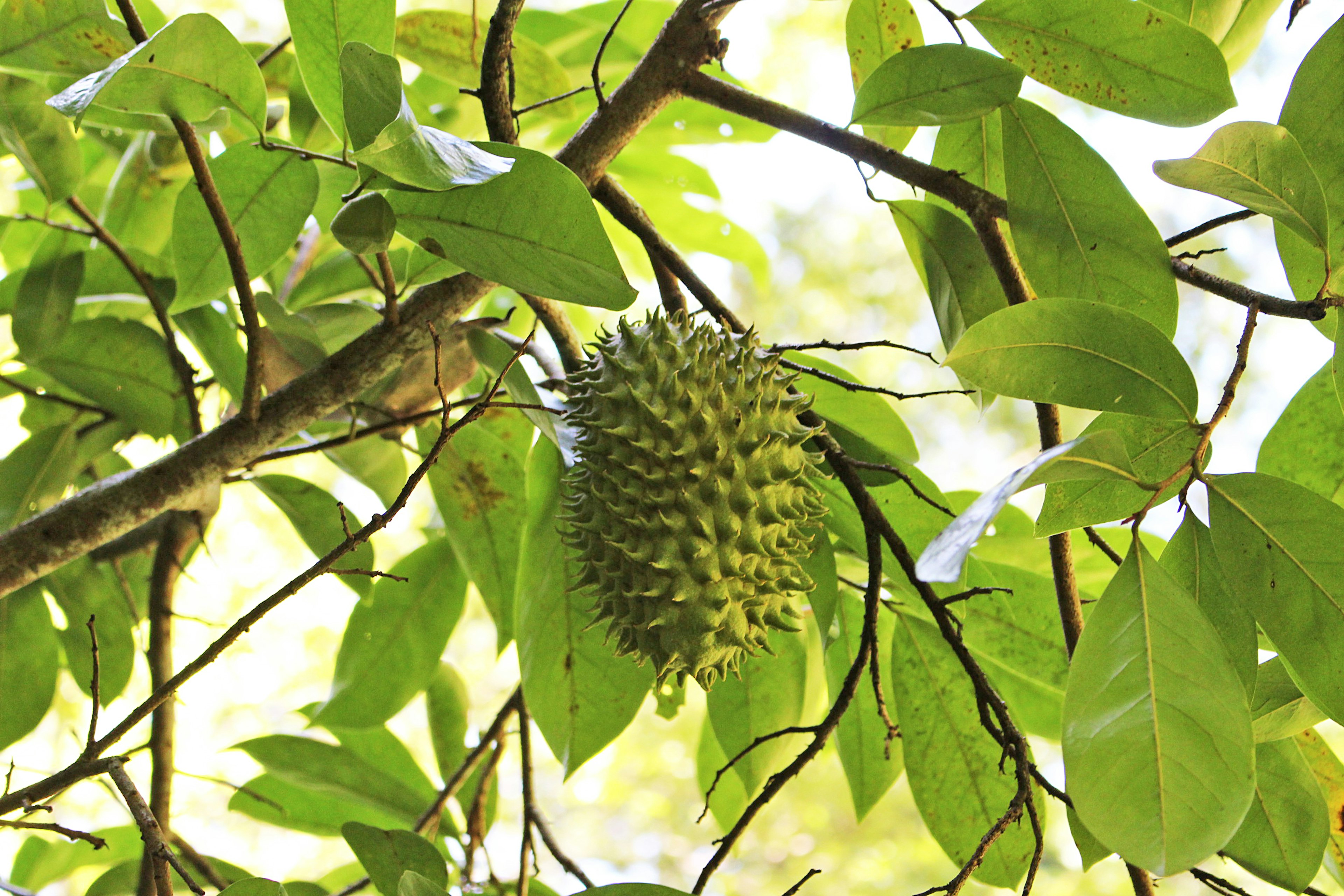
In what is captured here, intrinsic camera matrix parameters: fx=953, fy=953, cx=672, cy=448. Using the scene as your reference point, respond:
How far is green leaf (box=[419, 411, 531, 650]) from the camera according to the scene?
2.79ft

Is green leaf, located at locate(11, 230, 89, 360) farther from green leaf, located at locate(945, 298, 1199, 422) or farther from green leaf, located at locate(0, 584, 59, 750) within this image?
green leaf, located at locate(945, 298, 1199, 422)

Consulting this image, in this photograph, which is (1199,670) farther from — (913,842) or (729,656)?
(913,842)

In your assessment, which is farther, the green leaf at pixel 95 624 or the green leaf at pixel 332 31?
the green leaf at pixel 95 624

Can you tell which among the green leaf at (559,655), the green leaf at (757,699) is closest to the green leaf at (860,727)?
the green leaf at (757,699)

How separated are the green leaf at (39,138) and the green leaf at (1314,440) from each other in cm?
95

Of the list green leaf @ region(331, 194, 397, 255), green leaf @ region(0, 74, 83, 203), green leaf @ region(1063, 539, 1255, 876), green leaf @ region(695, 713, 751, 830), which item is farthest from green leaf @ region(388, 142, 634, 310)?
green leaf @ region(695, 713, 751, 830)

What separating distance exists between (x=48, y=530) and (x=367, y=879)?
365 millimetres

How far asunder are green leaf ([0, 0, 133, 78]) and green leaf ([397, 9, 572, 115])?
28 cm

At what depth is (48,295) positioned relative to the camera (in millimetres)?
861

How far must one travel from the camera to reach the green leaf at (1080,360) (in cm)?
49

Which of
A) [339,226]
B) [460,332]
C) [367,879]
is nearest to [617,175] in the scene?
[460,332]

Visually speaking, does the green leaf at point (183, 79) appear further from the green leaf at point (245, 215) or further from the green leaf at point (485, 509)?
the green leaf at point (485, 509)

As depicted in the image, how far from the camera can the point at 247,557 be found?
3.41 meters

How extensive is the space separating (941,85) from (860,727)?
0.52 m
